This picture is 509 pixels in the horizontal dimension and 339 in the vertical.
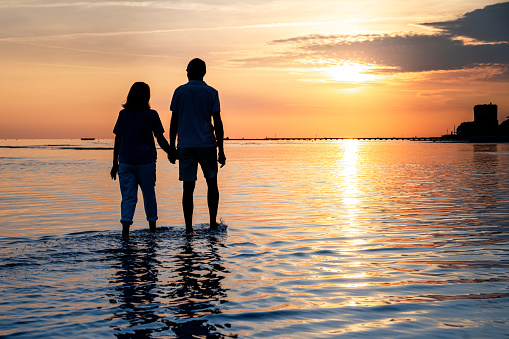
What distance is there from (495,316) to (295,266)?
2.28 m

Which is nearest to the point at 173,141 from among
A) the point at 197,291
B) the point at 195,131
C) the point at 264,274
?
the point at 195,131

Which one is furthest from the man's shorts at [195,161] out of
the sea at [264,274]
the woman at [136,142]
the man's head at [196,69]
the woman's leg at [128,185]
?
the man's head at [196,69]

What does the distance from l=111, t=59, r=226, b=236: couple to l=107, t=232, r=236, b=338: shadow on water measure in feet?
3.06

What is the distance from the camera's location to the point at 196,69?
8562 millimetres

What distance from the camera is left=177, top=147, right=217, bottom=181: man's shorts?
329 inches

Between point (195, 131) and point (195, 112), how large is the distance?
30cm

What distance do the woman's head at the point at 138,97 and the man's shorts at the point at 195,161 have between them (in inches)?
36.6

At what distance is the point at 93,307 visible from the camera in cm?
415

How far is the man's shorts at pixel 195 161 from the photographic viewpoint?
837 centimetres

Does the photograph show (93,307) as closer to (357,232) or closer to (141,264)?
(141,264)

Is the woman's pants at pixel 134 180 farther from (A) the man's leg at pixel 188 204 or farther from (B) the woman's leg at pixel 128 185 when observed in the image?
(A) the man's leg at pixel 188 204

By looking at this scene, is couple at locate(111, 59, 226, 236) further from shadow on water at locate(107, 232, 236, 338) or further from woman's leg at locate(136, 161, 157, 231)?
shadow on water at locate(107, 232, 236, 338)

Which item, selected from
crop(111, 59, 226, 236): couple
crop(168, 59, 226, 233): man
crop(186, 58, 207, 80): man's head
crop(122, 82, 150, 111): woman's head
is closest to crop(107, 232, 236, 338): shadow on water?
crop(111, 59, 226, 236): couple

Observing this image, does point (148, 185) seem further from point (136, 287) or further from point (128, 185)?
point (136, 287)
